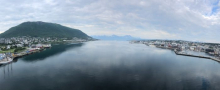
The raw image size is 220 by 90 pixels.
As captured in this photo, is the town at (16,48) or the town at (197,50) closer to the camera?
the town at (16,48)

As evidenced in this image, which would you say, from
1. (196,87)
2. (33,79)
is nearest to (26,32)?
(33,79)

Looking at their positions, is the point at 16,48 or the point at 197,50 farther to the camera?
the point at 197,50

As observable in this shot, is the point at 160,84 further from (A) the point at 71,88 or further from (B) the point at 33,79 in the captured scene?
(B) the point at 33,79

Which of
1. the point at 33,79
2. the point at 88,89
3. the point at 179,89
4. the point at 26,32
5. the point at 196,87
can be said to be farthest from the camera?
the point at 26,32

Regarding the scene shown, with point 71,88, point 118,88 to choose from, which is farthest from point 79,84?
point 118,88

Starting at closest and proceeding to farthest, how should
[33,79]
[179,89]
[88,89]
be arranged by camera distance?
[88,89] → [179,89] → [33,79]

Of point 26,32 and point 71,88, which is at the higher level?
point 26,32

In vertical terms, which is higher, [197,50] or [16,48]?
[16,48]

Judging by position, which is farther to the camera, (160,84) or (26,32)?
(26,32)

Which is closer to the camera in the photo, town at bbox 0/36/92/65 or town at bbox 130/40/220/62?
town at bbox 0/36/92/65
